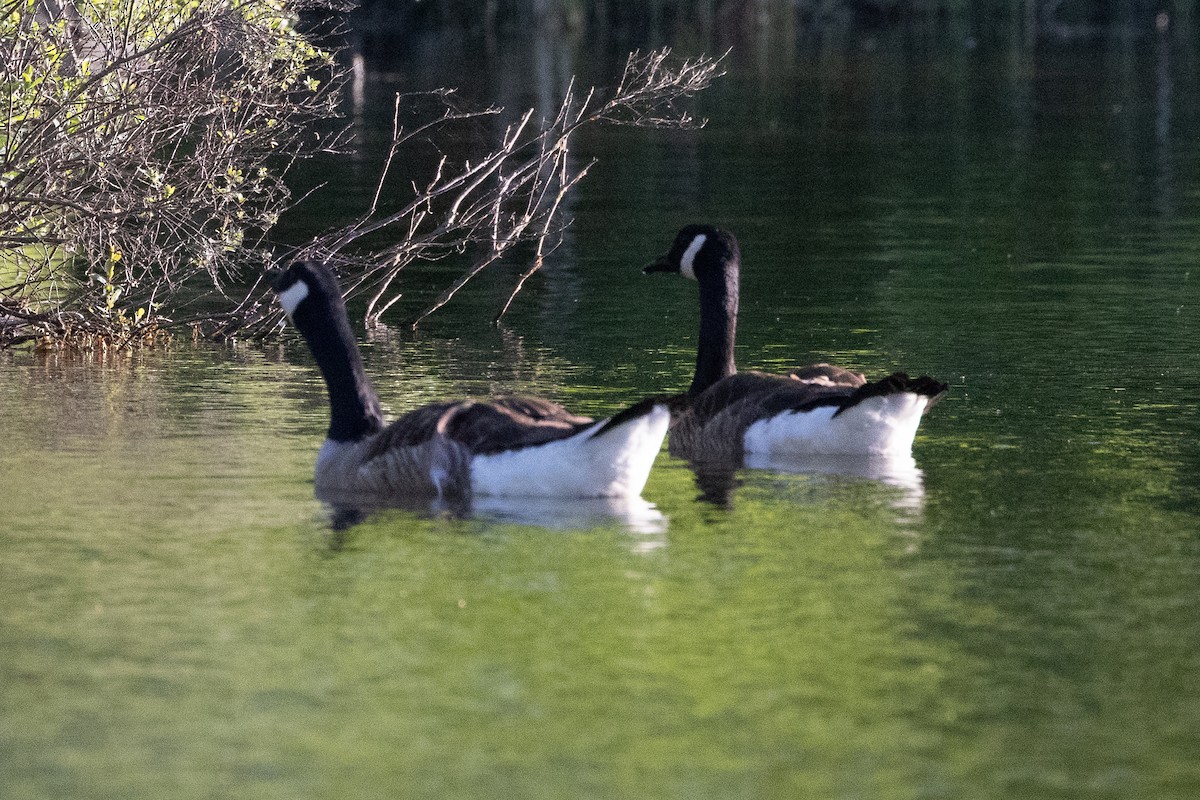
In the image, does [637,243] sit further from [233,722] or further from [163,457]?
[233,722]

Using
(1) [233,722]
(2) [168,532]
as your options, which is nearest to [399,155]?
(2) [168,532]

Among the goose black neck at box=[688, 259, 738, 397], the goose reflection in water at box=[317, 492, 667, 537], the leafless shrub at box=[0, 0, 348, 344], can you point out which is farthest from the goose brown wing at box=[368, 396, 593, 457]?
the leafless shrub at box=[0, 0, 348, 344]

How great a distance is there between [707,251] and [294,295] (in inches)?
132

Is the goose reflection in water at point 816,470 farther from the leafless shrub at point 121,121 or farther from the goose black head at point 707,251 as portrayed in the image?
the leafless shrub at point 121,121

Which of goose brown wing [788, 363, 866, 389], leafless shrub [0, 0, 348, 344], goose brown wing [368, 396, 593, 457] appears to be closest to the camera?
goose brown wing [368, 396, 593, 457]

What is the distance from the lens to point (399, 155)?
36.4m

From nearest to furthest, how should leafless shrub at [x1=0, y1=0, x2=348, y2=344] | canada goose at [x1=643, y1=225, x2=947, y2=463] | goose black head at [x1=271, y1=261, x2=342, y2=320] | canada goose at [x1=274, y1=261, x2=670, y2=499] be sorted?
canada goose at [x1=274, y1=261, x2=670, y2=499]
goose black head at [x1=271, y1=261, x2=342, y2=320]
canada goose at [x1=643, y1=225, x2=947, y2=463]
leafless shrub at [x1=0, y1=0, x2=348, y2=344]

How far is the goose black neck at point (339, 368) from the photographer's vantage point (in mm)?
11570

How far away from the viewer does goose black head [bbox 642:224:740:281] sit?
14.3 metres

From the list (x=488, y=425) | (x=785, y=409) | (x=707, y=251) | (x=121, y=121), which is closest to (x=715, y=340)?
(x=707, y=251)

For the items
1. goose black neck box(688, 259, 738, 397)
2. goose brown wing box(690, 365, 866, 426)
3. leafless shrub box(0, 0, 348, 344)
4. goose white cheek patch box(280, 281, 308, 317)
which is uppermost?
leafless shrub box(0, 0, 348, 344)

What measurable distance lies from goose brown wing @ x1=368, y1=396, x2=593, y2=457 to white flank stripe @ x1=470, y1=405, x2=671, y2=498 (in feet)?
0.18

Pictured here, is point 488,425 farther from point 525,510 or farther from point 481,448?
point 525,510

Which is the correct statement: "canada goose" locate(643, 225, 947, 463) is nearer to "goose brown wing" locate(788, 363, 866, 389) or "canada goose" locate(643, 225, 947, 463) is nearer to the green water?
"goose brown wing" locate(788, 363, 866, 389)
